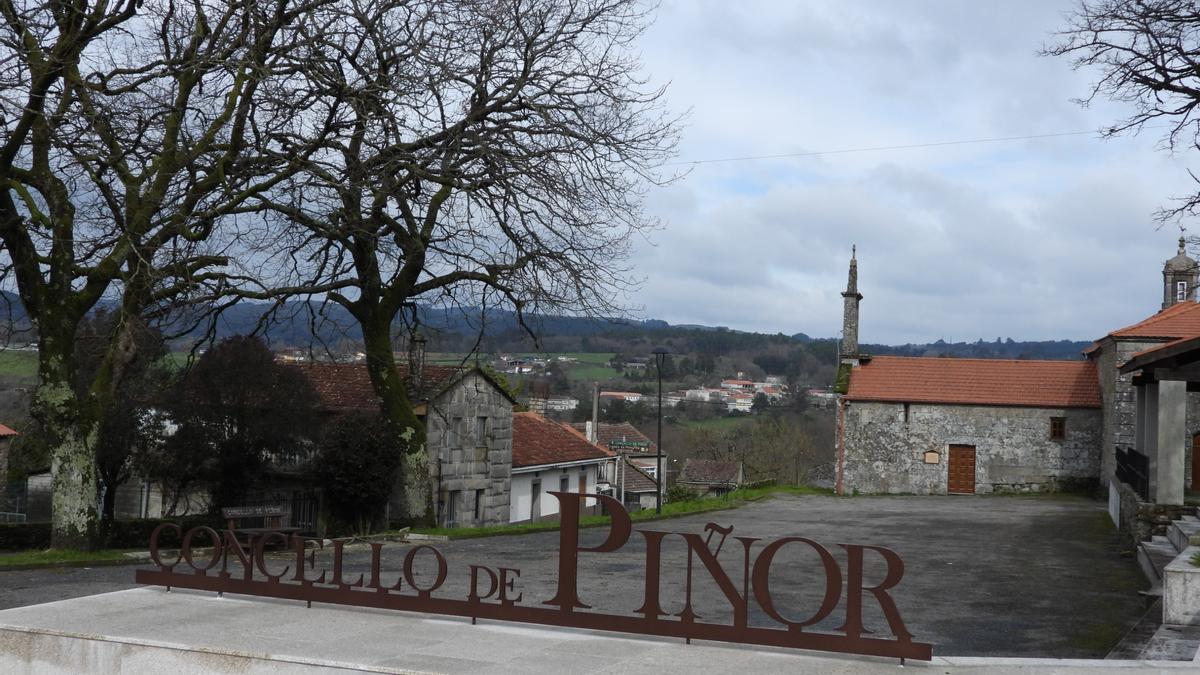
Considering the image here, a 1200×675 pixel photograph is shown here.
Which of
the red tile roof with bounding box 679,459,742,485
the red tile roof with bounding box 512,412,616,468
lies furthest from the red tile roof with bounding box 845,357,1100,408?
the red tile roof with bounding box 679,459,742,485

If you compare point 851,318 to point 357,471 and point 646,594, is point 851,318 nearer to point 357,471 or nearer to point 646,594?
point 357,471

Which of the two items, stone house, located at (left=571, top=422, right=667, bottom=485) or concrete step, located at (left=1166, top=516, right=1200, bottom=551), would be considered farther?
stone house, located at (left=571, top=422, right=667, bottom=485)

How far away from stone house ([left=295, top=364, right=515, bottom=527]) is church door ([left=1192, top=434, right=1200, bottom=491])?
16418 millimetres

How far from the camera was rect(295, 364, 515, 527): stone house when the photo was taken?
25.8 meters

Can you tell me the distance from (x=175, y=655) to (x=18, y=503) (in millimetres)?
27038

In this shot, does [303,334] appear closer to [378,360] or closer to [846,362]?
[378,360]

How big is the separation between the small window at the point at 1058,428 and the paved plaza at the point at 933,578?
9.68m

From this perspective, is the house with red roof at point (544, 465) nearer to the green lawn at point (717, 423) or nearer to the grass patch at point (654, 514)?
the grass patch at point (654, 514)

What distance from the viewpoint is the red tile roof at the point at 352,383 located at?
2594 cm

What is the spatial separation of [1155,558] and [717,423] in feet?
200

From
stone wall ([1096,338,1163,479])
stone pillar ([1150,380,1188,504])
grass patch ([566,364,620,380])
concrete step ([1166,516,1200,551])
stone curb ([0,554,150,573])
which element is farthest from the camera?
grass patch ([566,364,620,380])

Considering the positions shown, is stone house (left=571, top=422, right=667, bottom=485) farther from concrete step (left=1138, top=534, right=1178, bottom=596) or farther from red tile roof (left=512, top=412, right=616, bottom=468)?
concrete step (left=1138, top=534, right=1178, bottom=596)

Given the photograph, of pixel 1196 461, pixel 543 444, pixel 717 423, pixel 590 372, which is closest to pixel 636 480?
pixel 590 372

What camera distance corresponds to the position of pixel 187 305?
16.9 metres
